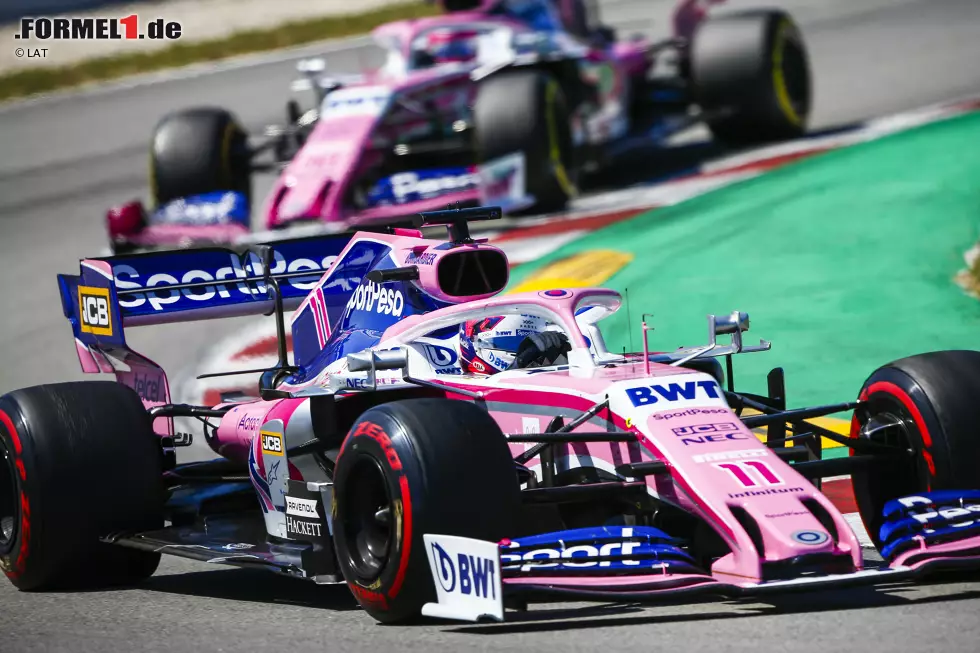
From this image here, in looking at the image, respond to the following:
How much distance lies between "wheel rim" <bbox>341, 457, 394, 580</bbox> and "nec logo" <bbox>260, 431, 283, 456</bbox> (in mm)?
1160

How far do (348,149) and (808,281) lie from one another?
5.73m

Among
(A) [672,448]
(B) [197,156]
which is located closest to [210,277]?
(A) [672,448]

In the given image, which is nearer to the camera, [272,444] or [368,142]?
[272,444]

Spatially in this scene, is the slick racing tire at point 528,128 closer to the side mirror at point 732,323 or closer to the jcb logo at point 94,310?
the jcb logo at point 94,310

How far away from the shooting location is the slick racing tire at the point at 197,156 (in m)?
18.9

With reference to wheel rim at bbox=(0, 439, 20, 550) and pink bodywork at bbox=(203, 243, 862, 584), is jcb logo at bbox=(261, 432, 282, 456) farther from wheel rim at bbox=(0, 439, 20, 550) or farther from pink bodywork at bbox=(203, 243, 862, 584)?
wheel rim at bbox=(0, 439, 20, 550)

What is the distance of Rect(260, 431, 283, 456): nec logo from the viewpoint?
843 cm

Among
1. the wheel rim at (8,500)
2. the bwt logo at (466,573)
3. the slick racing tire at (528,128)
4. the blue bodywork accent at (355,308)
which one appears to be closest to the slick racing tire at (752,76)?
the slick racing tire at (528,128)

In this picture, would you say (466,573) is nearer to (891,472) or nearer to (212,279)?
(891,472)

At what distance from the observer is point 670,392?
7344mm

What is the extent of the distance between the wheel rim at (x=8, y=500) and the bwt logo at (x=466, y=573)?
3.07 m

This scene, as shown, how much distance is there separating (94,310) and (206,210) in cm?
859

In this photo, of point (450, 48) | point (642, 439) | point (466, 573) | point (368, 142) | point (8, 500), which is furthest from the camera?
point (450, 48)

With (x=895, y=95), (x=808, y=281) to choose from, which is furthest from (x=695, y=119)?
(x=808, y=281)
